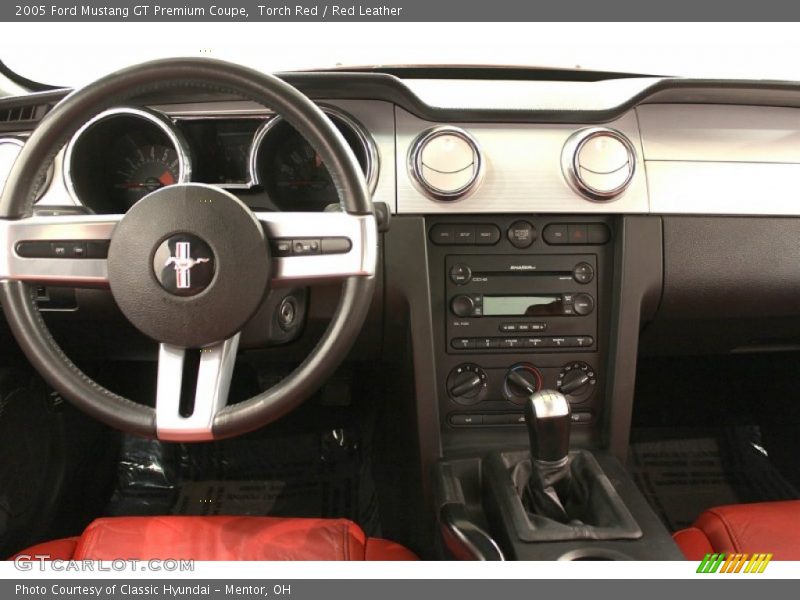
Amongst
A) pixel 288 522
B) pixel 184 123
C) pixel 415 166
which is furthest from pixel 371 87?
pixel 288 522

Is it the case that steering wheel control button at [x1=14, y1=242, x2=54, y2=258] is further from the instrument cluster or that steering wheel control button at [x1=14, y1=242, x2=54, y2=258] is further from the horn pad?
the instrument cluster

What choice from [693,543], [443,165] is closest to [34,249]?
[443,165]

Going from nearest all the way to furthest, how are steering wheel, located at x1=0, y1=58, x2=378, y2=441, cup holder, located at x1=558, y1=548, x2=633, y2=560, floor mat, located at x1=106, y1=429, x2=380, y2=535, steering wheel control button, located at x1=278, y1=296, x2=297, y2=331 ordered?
steering wheel, located at x1=0, y1=58, x2=378, y2=441
cup holder, located at x1=558, y1=548, x2=633, y2=560
steering wheel control button, located at x1=278, y1=296, x2=297, y2=331
floor mat, located at x1=106, y1=429, x2=380, y2=535

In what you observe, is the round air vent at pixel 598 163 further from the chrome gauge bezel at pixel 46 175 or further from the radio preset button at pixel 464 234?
the chrome gauge bezel at pixel 46 175

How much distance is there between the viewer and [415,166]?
1.21m

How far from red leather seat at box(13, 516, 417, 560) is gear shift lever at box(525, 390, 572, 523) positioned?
27 cm

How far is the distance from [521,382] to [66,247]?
890mm

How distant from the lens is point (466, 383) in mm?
1318

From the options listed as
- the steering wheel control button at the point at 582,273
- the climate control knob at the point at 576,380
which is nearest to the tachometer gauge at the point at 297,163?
the steering wheel control button at the point at 582,273

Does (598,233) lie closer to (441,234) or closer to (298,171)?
(441,234)

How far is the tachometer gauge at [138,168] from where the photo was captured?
1.33 meters

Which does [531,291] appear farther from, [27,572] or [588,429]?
[27,572]

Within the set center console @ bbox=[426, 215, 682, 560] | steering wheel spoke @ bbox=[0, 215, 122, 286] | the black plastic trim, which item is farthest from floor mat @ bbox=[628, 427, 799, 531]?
steering wheel spoke @ bbox=[0, 215, 122, 286]

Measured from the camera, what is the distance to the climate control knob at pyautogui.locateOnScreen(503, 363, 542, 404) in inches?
51.9
